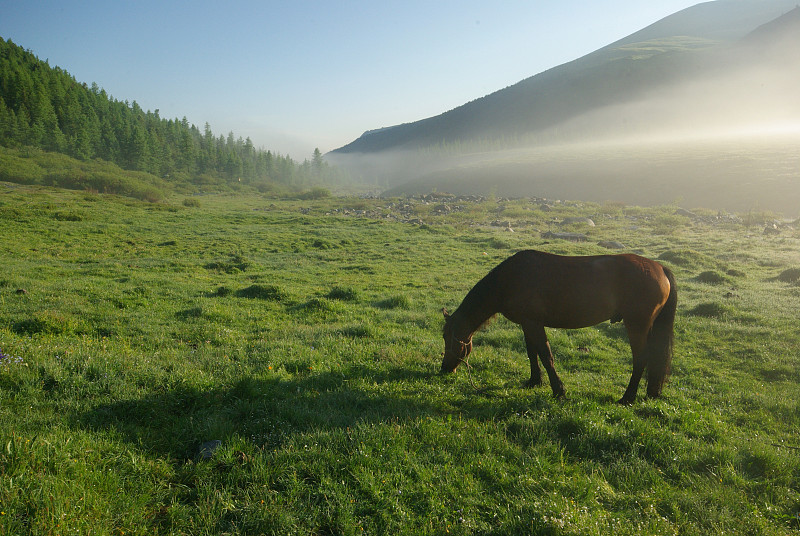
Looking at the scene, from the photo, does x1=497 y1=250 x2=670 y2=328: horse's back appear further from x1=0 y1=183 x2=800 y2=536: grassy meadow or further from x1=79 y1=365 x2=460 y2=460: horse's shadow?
x1=79 y1=365 x2=460 y2=460: horse's shadow

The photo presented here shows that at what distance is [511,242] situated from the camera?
30922 mm

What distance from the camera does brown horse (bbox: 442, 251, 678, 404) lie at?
700cm

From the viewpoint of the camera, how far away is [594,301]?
7008 mm

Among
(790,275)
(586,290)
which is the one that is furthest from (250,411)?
(790,275)

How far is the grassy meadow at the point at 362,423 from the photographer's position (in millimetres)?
3906

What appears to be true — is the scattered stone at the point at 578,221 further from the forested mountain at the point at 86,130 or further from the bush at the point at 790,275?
the forested mountain at the point at 86,130

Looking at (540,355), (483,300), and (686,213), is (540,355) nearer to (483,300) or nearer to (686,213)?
(483,300)

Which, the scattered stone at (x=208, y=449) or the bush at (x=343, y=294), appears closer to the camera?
the scattered stone at (x=208, y=449)

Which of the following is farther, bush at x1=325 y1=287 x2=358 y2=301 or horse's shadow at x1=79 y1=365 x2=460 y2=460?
bush at x1=325 y1=287 x2=358 y2=301

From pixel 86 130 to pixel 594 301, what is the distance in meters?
120

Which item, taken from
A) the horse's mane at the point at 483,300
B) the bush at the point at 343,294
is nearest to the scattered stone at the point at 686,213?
the bush at the point at 343,294

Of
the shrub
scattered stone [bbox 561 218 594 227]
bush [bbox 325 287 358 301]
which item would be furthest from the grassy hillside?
the shrub

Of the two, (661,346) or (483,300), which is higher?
(483,300)

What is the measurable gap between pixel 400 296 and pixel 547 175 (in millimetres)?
96404
